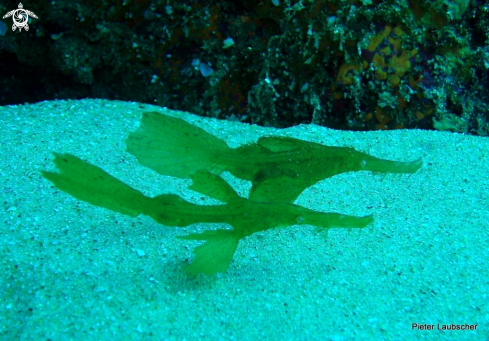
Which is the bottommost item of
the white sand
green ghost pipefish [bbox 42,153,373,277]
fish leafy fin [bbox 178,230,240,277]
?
the white sand

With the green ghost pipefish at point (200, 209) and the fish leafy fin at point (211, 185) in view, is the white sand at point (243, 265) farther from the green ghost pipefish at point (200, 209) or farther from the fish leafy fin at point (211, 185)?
the fish leafy fin at point (211, 185)

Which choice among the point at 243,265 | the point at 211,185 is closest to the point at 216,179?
the point at 211,185

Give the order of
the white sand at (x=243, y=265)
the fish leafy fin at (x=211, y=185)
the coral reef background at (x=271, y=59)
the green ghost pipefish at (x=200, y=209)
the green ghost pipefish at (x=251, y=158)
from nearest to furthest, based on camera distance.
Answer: the white sand at (x=243, y=265) → the green ghost pipefish at (x=200, y=209) → the fish leafy fin at (x=211, y=185) → the green ghost pipefish at (x=251, y=158) → the coral reef background at (x=271, y=59)

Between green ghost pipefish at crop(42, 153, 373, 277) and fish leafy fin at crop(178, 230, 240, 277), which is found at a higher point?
green ghost pipefish at crop(42, 153, 373, 277)

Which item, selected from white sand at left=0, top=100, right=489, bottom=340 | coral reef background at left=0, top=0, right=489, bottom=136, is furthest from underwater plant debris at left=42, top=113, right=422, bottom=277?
coral reef background at left=0, top=0, right=489, bottom=136

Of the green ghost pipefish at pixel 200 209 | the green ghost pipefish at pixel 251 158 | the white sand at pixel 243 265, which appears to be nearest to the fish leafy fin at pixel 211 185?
the green ghost pipefish at pixel 200 209

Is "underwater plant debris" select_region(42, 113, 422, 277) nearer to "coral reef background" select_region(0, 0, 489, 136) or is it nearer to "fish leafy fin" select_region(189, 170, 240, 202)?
"fish leafy fin" select_region(189, 170, 240, 202)
